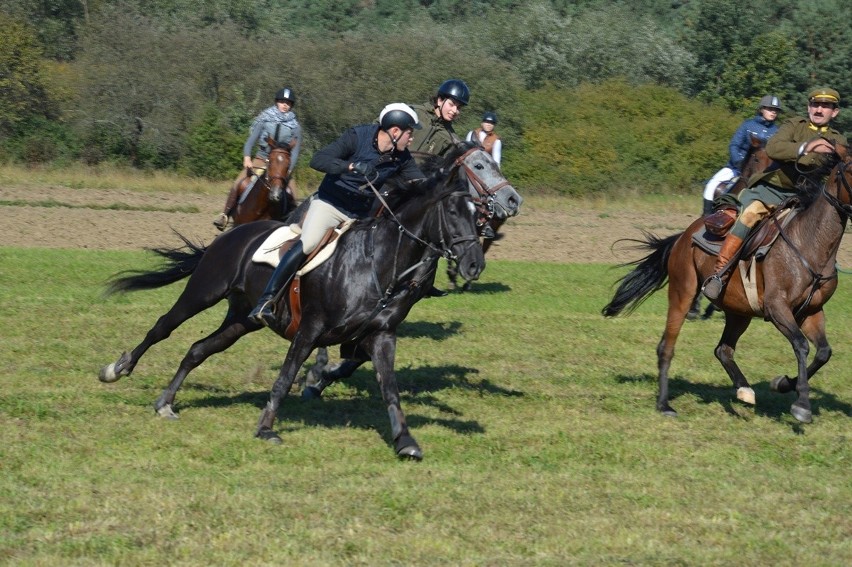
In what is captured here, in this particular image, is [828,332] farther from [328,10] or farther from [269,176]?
[328,10]

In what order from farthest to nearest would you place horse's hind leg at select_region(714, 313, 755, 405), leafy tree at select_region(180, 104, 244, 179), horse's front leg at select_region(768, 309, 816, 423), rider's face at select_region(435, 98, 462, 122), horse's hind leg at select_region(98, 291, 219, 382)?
leafy tree at select_region(180, 104, 244, 179)
horse's hind leg at select_region(714, 313, 755, 405)
rider's face at select_region(435, 98, 462, 122)
horse's hind leg at select_region(98, 291, 219, 382)
horse's front leg at select_region(768, 309, 816, 423)

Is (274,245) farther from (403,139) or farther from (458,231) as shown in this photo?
(458,231)

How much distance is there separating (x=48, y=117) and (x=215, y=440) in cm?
3516

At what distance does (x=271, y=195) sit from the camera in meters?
14.1

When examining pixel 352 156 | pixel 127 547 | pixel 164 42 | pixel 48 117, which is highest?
pixel 352 156

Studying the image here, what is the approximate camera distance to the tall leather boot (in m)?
11.0

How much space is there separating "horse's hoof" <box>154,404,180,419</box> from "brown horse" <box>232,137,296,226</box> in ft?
15.2

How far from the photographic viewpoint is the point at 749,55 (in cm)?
5241

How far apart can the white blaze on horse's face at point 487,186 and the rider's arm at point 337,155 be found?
3.23 feet

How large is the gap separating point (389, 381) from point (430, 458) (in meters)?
0.71

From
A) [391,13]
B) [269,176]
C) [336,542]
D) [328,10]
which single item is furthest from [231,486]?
[391,13]

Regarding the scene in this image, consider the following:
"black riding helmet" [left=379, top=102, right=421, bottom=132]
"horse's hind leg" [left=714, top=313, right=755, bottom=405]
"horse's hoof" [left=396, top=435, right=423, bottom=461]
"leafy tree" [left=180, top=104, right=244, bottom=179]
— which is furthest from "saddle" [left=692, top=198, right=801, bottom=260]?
"leafy tree" [left=180, top=104, right=244, bottom=179]

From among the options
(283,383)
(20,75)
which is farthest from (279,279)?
(20,75)

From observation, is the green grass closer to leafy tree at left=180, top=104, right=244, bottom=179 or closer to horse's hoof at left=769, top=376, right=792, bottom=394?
horse's hoof at left=769, top=376, right=792, bottom=394
